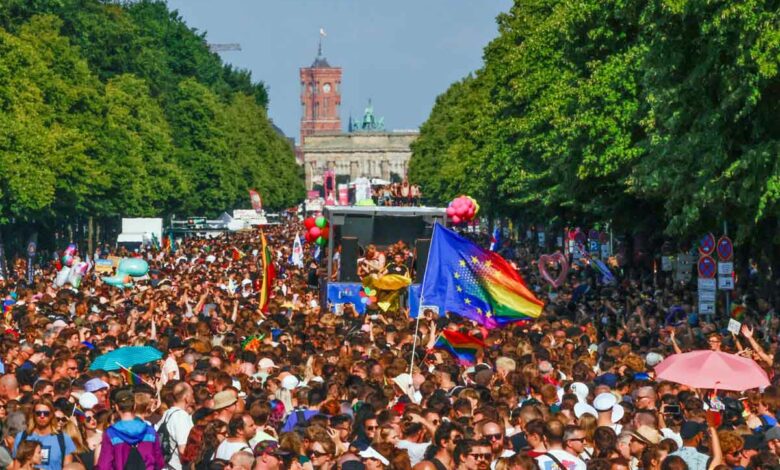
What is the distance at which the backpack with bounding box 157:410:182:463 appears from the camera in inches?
559

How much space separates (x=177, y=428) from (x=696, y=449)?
3832mm

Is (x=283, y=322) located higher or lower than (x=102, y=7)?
lower

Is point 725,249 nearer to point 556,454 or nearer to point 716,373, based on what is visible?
point 716,373

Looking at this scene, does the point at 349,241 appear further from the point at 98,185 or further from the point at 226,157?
the point at 226,157

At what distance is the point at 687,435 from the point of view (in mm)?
13211

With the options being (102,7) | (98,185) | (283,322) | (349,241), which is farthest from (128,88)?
(283,322)

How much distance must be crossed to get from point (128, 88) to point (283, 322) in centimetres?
6255

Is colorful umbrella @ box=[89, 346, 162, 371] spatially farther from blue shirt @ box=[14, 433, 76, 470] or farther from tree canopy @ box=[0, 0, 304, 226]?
tree canopy @ box=[0, 0, 304, 226]

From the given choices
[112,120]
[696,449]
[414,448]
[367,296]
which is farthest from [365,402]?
[112,120]

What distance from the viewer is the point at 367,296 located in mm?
33125

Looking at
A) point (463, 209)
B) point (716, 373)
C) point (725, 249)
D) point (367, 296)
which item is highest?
point (463, 209)

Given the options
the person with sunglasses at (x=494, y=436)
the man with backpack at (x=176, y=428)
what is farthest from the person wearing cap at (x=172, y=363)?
the person with sunglasses at (x=494, y=436)

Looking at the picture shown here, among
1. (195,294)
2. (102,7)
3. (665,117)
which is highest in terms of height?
(102,7)

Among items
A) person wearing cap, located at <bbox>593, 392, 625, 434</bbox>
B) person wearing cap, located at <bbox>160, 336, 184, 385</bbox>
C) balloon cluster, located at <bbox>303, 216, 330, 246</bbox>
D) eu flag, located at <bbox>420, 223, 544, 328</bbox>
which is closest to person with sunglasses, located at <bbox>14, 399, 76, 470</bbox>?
person wearing cap, located at <bbox>160, 336, 184, 385</bbox>
